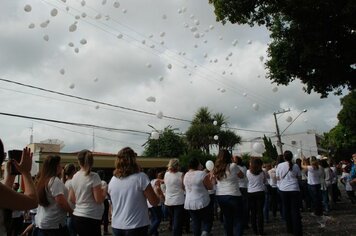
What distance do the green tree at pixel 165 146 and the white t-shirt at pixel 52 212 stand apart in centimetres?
3626

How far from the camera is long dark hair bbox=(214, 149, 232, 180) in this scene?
633 cm

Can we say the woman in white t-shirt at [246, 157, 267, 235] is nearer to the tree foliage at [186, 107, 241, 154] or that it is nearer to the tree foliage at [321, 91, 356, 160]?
the tree foliage at [186, 107, 241, 154]

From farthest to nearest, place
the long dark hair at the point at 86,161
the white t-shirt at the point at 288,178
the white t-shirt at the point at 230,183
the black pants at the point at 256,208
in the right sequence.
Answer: the black pants at the point at 256,208 < the white t-shirt at the point at 288,178 < the white t-shirt at the point at 230,183 < the long dark hair at the point at 86,161

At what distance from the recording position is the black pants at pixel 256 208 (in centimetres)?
794

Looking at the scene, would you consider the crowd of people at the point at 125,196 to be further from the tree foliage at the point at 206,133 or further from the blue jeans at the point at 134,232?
the tree foliage at the point at 206,133

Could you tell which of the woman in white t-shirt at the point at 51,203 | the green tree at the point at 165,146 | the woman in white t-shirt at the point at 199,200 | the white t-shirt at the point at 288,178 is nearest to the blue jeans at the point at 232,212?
the woman in white t-shirt at the point at 199,200

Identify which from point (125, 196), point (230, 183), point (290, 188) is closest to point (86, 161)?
point (125, 196)

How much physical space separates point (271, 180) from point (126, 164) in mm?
7414

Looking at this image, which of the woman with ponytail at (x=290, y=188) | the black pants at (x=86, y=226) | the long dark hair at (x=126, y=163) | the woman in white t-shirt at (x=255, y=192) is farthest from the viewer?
the woman in white t-shirt at (x=255, y=192)

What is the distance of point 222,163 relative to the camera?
6.37m

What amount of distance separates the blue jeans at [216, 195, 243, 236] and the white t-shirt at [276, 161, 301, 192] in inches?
55.0

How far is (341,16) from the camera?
34.1ft

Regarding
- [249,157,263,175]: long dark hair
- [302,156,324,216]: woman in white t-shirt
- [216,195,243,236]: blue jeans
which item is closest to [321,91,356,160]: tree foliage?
[302,156,324,216]: woman in white t-shirt

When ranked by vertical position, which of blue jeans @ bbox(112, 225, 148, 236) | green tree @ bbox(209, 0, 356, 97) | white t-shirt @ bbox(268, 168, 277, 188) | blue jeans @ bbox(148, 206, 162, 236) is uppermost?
green tree @ bbox(209, 0, 356, 97)
